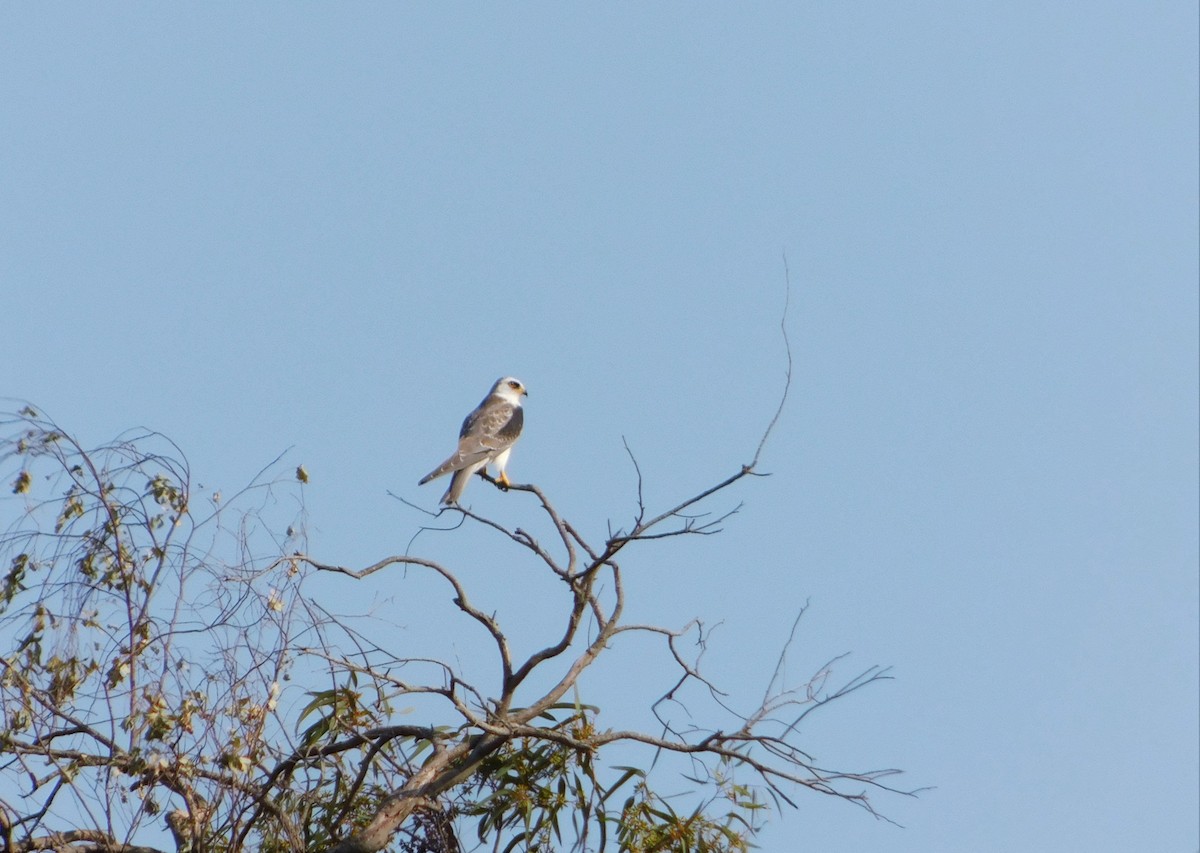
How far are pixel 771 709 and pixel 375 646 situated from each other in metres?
1.56

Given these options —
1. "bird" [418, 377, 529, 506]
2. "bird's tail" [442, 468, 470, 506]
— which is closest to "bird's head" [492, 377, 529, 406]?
"bird" [418, 377, 529, 506]

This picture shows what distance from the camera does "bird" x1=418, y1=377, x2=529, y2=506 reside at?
8930mm

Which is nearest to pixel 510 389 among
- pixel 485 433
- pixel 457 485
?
pixel 485 433

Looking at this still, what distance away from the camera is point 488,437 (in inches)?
391

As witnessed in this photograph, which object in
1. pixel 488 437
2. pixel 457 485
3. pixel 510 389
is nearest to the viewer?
pixel 457 485

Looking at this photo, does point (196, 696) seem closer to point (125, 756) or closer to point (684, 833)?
point (125, 756)

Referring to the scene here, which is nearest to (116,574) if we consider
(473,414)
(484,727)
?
(484,727)

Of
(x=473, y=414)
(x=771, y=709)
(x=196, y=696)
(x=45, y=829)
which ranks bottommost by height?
(x=45, y=829)

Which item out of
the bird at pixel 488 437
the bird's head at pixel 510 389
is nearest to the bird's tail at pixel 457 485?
the bird at pixel 488 437

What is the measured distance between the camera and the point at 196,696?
15.3 feet

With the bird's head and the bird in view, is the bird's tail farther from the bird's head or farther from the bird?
the bird's head

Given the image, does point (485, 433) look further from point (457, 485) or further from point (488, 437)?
point (457, 485)

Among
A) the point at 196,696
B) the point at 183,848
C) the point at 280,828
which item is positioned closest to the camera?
the point at 196,696

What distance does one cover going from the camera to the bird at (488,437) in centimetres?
893
